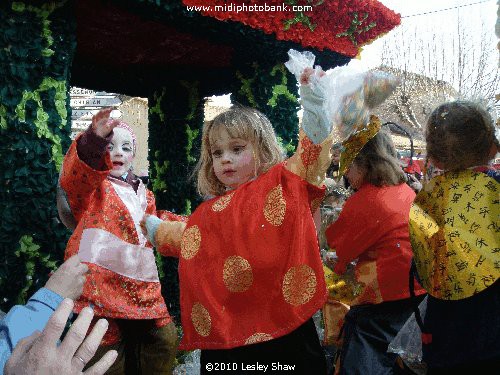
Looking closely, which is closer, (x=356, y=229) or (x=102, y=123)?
(x=102, y=123)

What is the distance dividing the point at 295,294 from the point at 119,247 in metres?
1.00

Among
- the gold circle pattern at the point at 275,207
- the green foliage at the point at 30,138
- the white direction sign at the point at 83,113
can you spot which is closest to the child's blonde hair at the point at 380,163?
the gold circle pattern at the point at 275,207

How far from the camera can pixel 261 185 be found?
1.74 metres

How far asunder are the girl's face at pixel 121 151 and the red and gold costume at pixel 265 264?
1.00m

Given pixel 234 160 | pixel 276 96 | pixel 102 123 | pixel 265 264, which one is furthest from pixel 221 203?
pixel 276 96

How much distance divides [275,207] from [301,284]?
0.29 metres

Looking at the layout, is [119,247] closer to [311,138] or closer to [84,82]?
[311,138]

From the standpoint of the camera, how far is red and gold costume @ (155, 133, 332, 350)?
1.66 metres

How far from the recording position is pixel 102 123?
5.77ft

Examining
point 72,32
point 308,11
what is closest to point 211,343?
point 72,32

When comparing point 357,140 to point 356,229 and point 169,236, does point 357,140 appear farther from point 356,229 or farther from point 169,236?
point 169,236

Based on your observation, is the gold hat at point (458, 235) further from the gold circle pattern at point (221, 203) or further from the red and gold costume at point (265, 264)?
the gold circle pattern at point (221, 203)

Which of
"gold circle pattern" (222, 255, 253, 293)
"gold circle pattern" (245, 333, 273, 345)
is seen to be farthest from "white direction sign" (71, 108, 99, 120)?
"gold circle pattern" (245, 333, 273, 345)

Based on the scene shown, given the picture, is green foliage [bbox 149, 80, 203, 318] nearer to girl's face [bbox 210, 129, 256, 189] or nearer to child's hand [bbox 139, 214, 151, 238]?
child's hand [bbox 139, 214, 151, 238]
